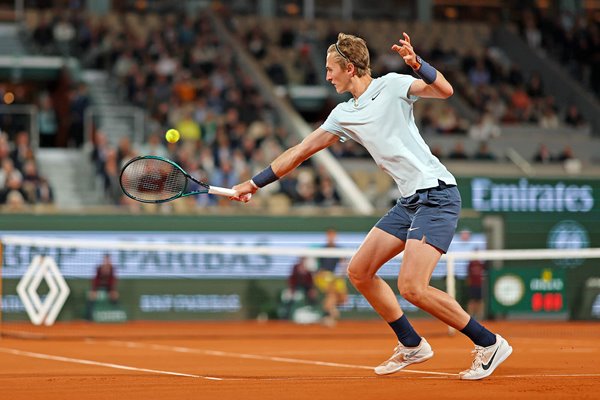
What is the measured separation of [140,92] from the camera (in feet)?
86.6

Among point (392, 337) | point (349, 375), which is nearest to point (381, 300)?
point (349, 375)

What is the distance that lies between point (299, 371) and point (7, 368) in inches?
111

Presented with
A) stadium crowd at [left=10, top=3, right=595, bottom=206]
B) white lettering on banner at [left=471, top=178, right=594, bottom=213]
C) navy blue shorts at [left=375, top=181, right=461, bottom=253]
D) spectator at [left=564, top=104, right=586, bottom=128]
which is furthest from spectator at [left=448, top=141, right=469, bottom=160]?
navy blue shorts at [left=375, top=181, right=461, bottom=253]

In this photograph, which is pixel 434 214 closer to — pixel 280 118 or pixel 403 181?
pixel 403 181

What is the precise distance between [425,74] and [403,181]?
92 centimetres

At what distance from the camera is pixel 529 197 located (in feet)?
72.1

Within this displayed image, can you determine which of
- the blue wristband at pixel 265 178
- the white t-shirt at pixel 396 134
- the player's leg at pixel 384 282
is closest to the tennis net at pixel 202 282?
the player's leg at pixel 384 282

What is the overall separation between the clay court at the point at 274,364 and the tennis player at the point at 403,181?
0.60 metres

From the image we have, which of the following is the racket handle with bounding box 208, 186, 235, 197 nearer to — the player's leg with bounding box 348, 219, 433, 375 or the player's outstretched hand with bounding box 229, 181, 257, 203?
the player's outstretched hand with bounding box 229, 181, 257, 203

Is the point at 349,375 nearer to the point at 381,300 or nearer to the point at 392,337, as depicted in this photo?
the point at 381,300

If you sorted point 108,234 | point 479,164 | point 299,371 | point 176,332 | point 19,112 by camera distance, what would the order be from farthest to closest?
point 479,164 < point 19,112 < point 108,234 < point 176,332 < point 299,371

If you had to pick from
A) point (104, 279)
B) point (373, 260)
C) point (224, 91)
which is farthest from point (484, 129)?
point (373, 260)

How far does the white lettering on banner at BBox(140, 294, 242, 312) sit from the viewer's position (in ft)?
67.3

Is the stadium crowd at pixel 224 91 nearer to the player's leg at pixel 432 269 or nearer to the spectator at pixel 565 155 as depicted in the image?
the spectator at pixel 565 155
